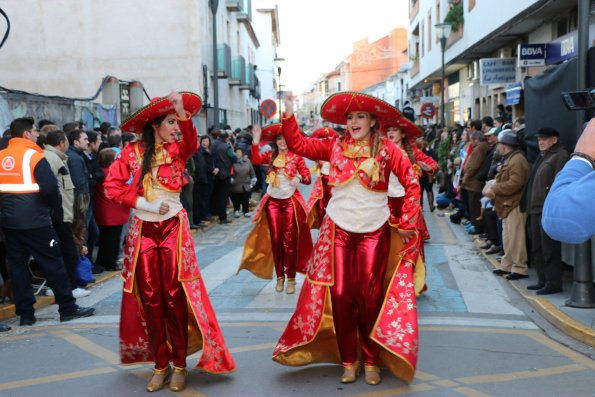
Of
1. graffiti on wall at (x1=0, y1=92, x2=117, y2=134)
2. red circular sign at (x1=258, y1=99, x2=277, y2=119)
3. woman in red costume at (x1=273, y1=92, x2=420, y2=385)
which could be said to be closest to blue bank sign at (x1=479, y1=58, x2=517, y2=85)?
red circular sign at (x1=258, y1=99, x2=277, y2=119)

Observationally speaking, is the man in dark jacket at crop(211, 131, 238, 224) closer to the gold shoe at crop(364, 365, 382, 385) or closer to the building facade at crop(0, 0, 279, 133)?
the building facade at crop(0, 0, 279, 133)

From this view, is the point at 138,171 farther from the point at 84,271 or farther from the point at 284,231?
the point at 84,271

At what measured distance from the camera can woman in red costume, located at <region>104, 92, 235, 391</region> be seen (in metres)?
4.82

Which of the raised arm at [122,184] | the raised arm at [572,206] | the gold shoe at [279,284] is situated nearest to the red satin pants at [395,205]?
the raised arm at [122,184]

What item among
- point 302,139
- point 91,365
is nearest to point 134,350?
point 91,365

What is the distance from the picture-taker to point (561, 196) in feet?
7.50

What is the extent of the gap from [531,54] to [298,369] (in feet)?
36.2

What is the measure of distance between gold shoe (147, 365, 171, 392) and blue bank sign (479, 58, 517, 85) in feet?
51.2

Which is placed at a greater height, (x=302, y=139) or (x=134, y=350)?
(x=302, y=139)

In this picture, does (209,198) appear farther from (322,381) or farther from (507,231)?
(322,381)

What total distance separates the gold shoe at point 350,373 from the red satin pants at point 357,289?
3 centimetres

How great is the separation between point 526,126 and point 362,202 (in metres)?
5.39

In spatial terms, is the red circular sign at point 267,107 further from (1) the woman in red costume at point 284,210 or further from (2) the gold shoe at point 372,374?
(2) the gold shoe at point 372,374

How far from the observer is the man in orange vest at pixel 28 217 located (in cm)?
662
